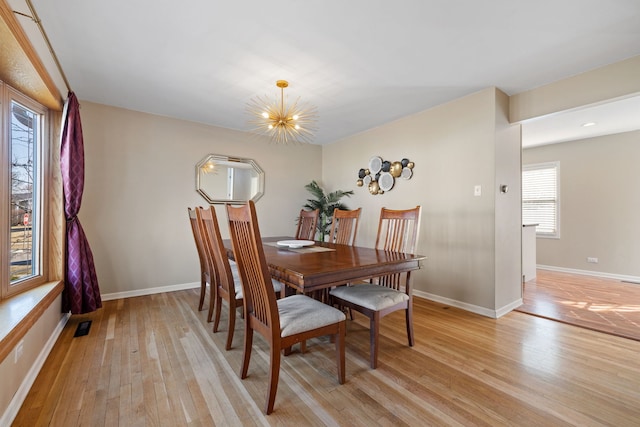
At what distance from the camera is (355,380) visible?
1725 millimetres

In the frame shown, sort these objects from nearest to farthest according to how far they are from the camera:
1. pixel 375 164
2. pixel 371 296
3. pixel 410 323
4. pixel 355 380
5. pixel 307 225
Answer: pixel 355 380 < pixel 371 296 < pixel 410 323 < pixel 307 225 < pixel 375 164

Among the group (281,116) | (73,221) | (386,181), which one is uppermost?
(281,116)

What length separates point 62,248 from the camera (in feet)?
8.41

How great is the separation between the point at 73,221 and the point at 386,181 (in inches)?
140

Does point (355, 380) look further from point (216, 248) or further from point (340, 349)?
point (216, 248)

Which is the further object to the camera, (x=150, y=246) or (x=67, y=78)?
(x=150, y=246)

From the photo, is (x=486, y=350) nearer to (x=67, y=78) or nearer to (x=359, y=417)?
(x=359, y=417)

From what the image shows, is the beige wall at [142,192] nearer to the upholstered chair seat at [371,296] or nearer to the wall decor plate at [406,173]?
the wall decor plate at [406,173]

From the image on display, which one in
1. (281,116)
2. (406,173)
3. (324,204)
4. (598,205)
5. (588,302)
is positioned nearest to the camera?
(281,116)

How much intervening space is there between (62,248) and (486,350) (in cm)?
371

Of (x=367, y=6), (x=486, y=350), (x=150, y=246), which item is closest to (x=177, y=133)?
(x=150, y=246)

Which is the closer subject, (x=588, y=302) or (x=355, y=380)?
(x=355, y=380)

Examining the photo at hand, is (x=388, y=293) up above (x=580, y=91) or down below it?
below

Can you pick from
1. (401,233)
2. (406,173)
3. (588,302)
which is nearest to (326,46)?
(401,233)
